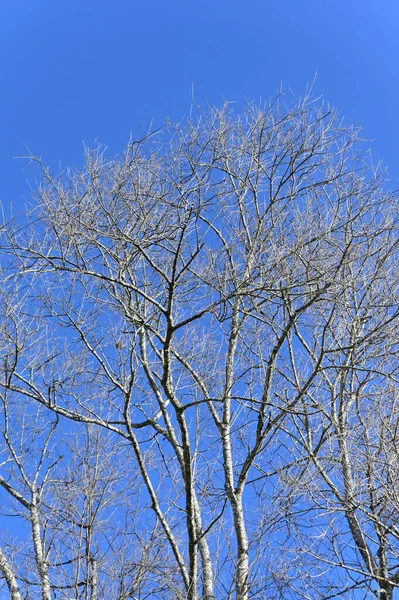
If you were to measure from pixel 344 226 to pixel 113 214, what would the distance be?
82.0 inches

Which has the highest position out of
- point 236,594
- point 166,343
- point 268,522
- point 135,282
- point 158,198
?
point 135,282

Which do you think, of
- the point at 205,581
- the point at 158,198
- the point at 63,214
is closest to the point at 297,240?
the point at 158,198

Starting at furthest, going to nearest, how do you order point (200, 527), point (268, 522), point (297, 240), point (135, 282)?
1. point (135, 282)
2. point (200, 527)
3. point (268, 522)
4. point (297, 240)

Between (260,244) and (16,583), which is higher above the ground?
(260,244)

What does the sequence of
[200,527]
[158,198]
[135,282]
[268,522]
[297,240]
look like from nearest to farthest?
[158,198]
[297,240]
[268,522]
[200,527]
[135,282]

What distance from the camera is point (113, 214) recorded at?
5.07 meters

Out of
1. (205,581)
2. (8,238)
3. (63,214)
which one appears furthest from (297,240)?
(205,581)

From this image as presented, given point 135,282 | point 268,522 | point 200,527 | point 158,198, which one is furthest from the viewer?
point 135,282

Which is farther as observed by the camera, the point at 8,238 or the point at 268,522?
the point at 268,522

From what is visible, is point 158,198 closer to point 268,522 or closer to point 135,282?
point 135,282

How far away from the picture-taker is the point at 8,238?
5.00 meters

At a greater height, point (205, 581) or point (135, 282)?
point (135, 282)

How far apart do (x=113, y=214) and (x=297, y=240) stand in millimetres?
1557

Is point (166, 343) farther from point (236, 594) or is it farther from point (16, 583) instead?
point (16, 583)
